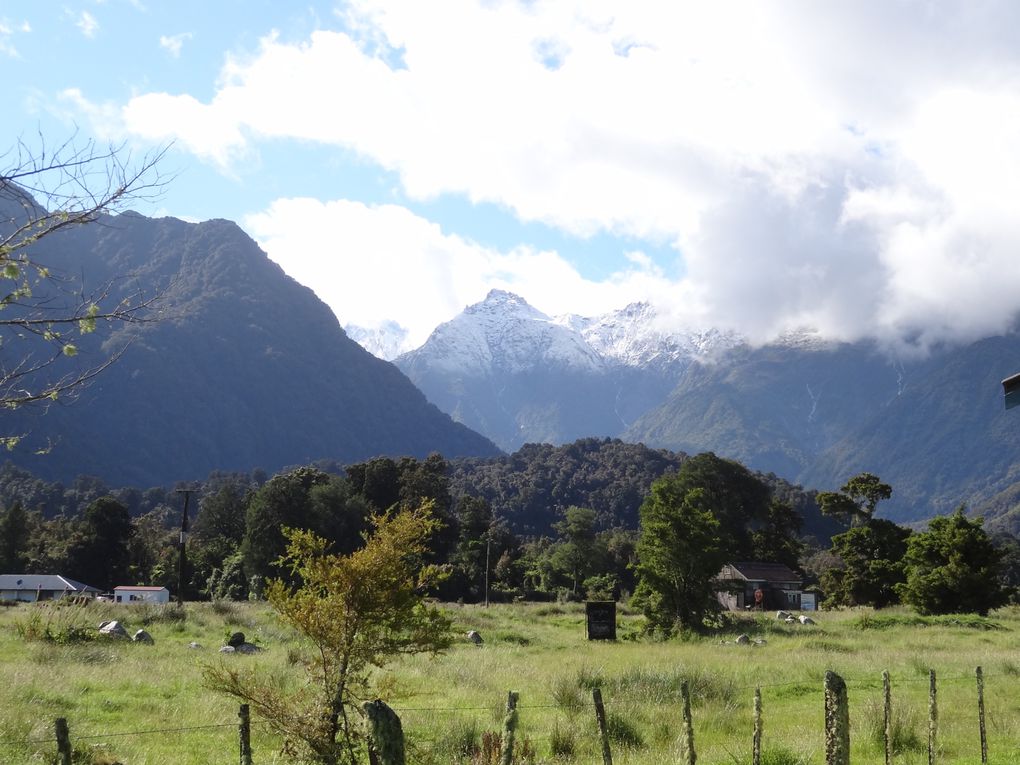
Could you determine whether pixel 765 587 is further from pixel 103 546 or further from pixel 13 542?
pixel 13 542

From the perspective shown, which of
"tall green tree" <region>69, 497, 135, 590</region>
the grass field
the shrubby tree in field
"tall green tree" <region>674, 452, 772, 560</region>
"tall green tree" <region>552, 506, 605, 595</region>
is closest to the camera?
the shrubby tree in field

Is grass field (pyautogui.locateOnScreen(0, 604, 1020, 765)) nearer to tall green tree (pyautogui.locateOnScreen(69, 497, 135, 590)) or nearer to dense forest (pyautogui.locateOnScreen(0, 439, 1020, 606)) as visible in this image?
dense forest (pyautogui.locateOnScreen(0, 439, 1020, 606))

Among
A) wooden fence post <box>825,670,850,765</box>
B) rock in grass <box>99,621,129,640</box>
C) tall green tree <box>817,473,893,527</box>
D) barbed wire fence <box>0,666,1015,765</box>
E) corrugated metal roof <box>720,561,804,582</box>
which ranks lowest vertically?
corrugated metal roof <box>720,561,804,582</box>

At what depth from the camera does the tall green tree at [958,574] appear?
39812mm

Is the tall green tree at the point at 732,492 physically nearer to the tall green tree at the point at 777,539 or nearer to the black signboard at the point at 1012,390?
the tall green tree at the point at 777,539

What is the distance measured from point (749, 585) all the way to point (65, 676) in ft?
191

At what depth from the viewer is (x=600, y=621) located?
102 feet

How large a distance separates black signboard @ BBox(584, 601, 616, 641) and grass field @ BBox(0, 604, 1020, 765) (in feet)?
10.6

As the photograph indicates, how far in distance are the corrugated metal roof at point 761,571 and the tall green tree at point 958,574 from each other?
77.9 ft

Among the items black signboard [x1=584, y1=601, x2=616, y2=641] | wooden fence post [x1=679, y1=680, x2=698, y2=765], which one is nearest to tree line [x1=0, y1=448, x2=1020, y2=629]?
black signboard [x1=584, y1=601, x2=616, y2=641]

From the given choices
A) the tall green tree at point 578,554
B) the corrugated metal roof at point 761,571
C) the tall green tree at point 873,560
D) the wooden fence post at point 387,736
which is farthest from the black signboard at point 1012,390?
the tall green tree at point 578,554

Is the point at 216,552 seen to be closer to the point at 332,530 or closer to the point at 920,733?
the point at 332,530

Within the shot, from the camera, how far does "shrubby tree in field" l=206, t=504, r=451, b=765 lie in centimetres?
838

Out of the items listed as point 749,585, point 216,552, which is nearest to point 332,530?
point 216,552
